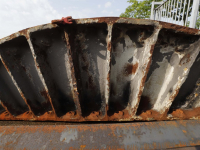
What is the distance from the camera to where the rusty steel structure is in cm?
160

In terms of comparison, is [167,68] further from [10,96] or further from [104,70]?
[10,96]

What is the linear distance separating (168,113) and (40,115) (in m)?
1.97

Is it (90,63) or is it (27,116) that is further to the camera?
(27,116)

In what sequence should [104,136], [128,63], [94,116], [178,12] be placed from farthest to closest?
[178,12] < [94,116] < [128,63] < [104,136]

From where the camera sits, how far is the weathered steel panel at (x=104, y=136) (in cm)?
132

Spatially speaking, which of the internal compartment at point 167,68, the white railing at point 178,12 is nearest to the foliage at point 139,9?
the white railing at point 178,12

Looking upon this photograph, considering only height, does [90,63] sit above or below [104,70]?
above

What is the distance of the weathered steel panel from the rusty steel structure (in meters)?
0.41

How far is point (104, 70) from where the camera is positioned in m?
1.85

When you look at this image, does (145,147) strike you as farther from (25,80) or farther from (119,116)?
(25,80)

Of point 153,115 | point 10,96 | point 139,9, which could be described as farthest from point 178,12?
point 139,9

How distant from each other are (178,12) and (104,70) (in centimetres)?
301

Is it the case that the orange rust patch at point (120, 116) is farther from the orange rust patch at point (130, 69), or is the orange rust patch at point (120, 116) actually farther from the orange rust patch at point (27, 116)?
the orange rust patch at point (27, 116)

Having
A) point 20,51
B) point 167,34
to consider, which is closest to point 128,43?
point 167,34
